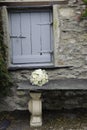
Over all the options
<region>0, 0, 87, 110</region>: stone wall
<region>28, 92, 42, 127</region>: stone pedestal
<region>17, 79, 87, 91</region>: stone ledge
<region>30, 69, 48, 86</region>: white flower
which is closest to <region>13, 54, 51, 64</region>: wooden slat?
<region>0, 0, 87, 110</region>: stone wall

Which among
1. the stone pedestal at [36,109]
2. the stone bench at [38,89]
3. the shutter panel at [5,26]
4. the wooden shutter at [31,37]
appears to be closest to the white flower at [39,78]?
the stone bench at [38,89]

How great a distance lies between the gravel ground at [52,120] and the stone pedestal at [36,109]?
9cm

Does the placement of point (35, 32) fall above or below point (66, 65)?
above

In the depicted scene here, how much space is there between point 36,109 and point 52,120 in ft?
1.52

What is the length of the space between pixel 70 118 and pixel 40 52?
3.86 ft

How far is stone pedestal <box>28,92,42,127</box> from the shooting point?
16.0 feet

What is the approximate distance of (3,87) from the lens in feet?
17.6

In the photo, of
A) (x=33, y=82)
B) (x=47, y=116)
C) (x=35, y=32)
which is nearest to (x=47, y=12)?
(x=35, y=32)

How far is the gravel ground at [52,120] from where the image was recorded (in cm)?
500

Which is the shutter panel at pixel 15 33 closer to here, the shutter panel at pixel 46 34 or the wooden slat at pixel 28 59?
the wooden slat at pixel 28 59

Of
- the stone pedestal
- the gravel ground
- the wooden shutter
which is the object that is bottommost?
the gravel ground

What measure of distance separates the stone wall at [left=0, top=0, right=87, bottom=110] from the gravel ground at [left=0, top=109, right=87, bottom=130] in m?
0.11

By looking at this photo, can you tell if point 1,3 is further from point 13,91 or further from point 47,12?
point 13,91

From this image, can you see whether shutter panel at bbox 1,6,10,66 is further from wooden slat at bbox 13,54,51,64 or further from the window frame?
wooden slat at bbox 13,54,51,64
